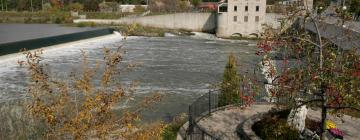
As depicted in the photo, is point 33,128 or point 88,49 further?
point 88,49

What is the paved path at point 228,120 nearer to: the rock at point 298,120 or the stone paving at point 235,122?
the stone paving at point 235,122

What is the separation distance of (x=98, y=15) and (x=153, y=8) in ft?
51.2

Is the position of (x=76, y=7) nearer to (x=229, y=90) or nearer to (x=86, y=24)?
(x=86, y=24)

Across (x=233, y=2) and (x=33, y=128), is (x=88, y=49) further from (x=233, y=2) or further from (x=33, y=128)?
(x=33, y=128)

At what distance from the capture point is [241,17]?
74938 millimetres

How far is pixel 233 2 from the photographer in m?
74.7

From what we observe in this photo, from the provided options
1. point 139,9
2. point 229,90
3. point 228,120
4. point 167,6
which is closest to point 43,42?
point 229,90

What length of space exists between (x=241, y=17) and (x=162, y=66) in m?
38.2

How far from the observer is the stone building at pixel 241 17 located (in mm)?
74625

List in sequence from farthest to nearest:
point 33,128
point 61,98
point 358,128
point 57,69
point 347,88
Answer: point 57,69 → point 358,128 → point 33,128 → point 347,88 → point 61,98

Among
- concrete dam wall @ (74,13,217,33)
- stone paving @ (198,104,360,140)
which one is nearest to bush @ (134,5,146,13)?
concrete dam wall @ (74,13,217,33)

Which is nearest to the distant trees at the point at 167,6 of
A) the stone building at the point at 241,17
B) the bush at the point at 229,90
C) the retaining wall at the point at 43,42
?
the stone building at the point at 241,17

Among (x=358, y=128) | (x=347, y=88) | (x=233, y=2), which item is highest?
(x=233, y=2)

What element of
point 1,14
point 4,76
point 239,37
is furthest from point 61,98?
point 1,14
